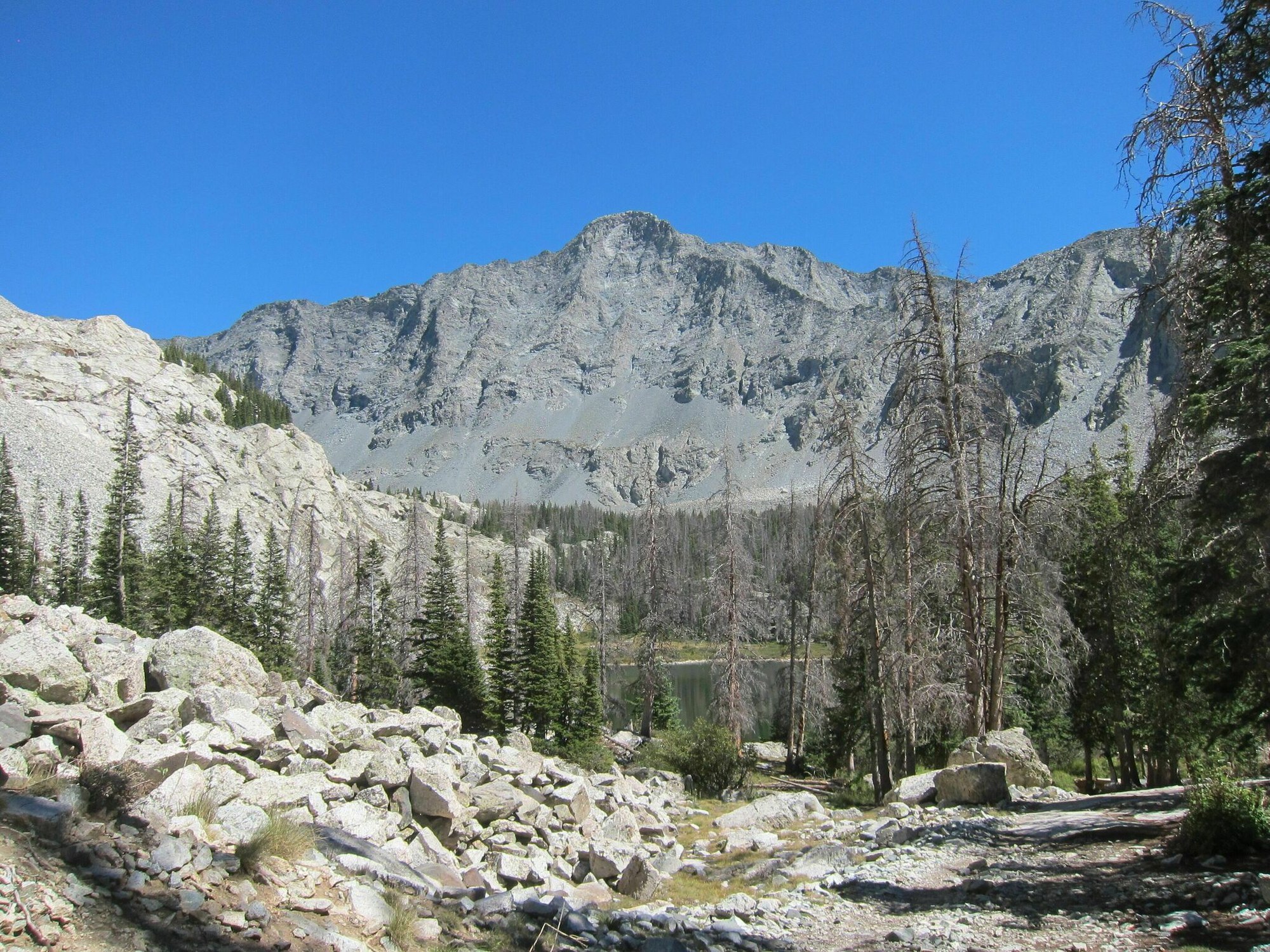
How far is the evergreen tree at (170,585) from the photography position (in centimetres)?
4116

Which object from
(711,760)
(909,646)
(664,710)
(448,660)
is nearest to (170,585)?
(448,660)

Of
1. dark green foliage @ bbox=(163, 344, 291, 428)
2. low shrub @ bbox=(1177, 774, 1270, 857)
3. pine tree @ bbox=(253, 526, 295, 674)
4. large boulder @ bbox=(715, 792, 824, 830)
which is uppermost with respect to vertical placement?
dark green foliage @ bbox=(163, 344, 291, 428)

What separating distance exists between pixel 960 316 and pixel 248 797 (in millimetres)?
14063

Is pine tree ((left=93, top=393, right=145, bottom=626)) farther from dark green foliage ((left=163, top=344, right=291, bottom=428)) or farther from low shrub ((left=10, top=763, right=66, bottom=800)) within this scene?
dark green foliage ((left=163, top=344, right=291, bottom=428))

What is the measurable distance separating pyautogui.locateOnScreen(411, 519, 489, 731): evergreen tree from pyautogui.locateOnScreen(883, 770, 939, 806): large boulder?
25283 mm

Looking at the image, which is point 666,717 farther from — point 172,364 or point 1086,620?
point 172,364

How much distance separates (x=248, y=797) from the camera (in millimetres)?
10055

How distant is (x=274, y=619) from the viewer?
46.9 meters

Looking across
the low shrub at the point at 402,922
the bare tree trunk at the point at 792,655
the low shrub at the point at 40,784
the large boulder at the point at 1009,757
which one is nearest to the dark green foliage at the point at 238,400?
the bare tree trunk at the point at 792,655

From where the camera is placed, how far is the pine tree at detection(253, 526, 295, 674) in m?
41.6

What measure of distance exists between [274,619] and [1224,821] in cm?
4834

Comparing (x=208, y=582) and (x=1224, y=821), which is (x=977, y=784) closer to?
(x=1224, y=821)

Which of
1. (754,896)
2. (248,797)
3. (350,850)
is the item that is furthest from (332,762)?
(754,896)

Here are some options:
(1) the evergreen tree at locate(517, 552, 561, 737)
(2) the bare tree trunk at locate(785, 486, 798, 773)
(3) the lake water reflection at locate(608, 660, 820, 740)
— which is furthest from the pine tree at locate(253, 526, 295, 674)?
(2) the bare tree trunk at locate(785, 486, 798, 773)
